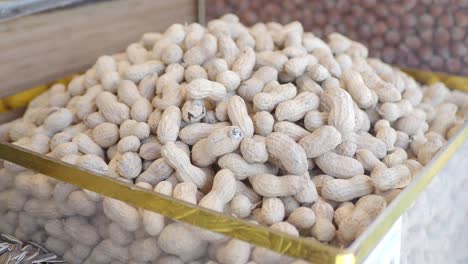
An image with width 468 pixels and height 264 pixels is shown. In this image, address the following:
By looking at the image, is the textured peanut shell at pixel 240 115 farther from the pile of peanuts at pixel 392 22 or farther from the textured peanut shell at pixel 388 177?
the pile of peanuts at pixel 392 22

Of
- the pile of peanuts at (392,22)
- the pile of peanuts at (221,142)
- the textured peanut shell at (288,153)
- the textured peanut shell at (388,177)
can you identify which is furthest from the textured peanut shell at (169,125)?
the pile of peanuts at (392,22)

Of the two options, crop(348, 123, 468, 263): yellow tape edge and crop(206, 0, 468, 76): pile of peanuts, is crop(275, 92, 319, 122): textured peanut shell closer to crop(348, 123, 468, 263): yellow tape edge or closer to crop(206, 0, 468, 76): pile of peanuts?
crop(348, 123, 468, 263): yellow tape edge

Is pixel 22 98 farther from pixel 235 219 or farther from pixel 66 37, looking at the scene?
pixel 235 219

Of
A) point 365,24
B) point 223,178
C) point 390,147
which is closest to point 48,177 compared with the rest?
point 223,178

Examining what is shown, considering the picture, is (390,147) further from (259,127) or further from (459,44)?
(459,44)

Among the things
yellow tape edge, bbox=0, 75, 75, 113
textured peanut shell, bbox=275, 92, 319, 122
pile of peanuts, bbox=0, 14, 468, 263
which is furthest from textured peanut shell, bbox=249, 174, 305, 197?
yellow tape edge, bbox=0, 75, 75, 113

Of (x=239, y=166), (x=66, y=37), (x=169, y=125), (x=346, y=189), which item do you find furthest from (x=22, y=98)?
(x=346, y=189)

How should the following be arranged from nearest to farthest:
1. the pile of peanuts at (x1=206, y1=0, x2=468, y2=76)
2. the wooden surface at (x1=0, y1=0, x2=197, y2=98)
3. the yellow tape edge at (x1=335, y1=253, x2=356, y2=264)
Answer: the yellow tape edge at (x1=335, y1=253, x2=356, y2=264) → the wooden surface at (x1=0, y1=0, x2=197, y2=98) → the pile of peanuts at (x1=206, y1=0, x2=468, y2=76)
